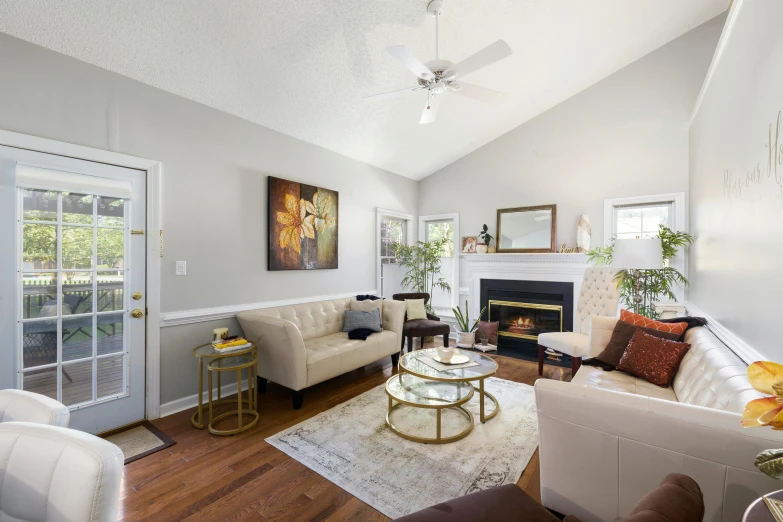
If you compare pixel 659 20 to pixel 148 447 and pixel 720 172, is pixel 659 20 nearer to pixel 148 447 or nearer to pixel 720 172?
pixel 720 172

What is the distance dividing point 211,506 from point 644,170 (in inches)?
203

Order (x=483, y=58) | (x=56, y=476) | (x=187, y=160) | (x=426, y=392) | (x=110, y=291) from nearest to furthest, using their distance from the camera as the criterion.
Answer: (x=56, y=476)
(x=483, y=58)
(x=110, y=291)
(x=426, y=392)
(x=187, y=160)

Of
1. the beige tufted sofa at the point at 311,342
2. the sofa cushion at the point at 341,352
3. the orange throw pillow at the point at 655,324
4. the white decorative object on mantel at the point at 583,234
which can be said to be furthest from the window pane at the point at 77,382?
the white decorative object on mantel at the point at 583,234

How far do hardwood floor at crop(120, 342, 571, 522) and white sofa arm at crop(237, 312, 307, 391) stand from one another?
35 centimetres

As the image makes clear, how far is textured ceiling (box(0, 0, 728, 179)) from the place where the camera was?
2.25 metres

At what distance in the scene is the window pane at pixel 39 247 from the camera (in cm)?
220

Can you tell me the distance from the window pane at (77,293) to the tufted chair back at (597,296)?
4.56 m

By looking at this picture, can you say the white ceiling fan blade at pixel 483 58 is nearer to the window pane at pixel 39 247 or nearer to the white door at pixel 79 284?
the white door at pixel 79 284

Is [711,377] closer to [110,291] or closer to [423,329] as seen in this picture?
[423,329]

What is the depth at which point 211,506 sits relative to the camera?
180 centimetres

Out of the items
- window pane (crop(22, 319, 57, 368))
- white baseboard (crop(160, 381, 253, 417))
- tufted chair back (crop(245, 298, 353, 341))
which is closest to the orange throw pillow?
tufted chair back (crop(245, 298, 353, 341))

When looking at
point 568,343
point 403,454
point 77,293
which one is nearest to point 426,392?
point 403,454

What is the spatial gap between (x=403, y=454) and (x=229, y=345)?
158 cm

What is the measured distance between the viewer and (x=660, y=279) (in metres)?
3.66
